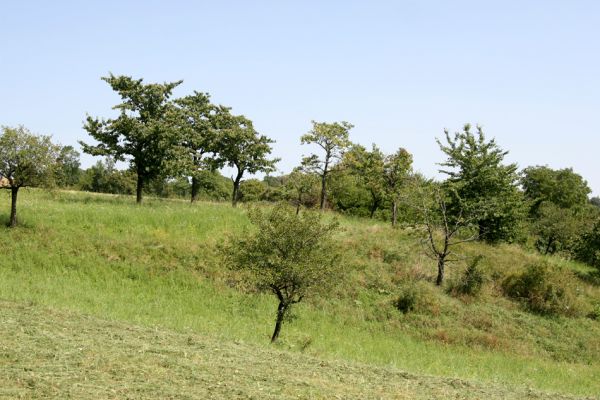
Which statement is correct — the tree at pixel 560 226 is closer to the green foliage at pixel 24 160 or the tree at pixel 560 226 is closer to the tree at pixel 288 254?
the tree at pixel 288 254

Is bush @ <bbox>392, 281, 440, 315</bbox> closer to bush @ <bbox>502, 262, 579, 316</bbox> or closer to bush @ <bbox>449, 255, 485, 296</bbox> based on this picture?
bush @ <bbox>449, 255, 485, 296</bbox>

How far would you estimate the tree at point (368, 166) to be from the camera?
47.4 metres

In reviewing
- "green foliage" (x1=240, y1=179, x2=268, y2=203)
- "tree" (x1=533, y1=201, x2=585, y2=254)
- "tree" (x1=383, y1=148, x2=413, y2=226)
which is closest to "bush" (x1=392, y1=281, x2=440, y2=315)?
"tree" (x1=383, y1=148, x2=413, y2=226)

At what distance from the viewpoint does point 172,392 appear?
1045 cm

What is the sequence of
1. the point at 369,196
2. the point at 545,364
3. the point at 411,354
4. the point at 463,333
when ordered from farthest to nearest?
the point at 369,196 → the point at 463,333 → the point at 545,364 → the point at 411,354

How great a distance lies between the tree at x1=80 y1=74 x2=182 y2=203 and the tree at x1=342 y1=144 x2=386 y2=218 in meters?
15.6

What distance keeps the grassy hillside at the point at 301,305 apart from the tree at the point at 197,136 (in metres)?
7.55

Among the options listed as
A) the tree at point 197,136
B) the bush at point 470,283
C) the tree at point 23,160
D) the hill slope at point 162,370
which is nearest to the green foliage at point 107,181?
the tree at point 197,136

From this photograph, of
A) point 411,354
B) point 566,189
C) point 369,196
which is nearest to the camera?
point 411,354

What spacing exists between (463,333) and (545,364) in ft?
13.5

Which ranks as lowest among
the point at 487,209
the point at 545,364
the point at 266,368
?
the point at 545,364

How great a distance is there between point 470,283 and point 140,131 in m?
26.5

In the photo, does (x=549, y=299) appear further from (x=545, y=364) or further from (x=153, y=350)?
(x=153, y=350)

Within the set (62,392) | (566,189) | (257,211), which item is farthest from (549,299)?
(566,189)
